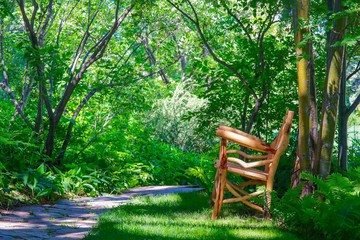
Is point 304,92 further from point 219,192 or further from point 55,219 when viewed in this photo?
point 55,219

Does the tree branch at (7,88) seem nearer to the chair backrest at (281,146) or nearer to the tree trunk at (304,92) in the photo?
the chair backrest at (281,146)

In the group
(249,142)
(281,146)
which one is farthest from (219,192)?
(281,146)

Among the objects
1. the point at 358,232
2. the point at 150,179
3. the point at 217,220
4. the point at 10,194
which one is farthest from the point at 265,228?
the point at 150,179

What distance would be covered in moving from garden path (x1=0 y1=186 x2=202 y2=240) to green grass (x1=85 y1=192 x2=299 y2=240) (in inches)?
9.0

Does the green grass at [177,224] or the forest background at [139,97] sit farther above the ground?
the forest background at [139,97]

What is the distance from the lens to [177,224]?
→ 5066 millimetres

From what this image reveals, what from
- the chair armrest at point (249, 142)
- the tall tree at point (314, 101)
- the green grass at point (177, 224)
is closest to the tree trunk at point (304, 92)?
the tall tree at point (314, 101)

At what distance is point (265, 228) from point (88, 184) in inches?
132

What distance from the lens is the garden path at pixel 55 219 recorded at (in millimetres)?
4715

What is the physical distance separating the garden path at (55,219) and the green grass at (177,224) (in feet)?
0.75

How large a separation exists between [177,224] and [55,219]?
1.33 metres

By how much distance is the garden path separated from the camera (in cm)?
471

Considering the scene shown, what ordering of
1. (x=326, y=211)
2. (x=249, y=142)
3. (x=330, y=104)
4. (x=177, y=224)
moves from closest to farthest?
(x=326, y=211)
(x=177, y=224)
(x=330, y=104)
(x=249, y=142)

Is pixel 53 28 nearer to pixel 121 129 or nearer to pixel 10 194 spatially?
pixel 121 129
